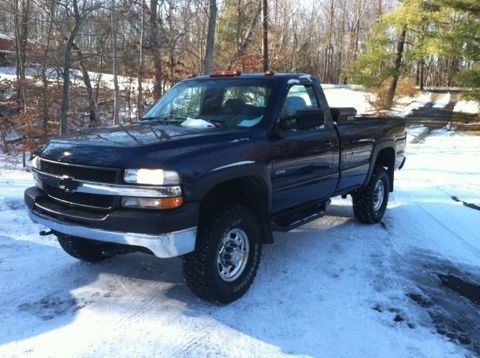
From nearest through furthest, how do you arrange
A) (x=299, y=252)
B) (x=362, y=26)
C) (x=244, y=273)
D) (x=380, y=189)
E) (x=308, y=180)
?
1. (x=244, y=273)
2. (x=308, y=180)
3. (x=299, y=252)
4. (x=380, y=189)
5. (x=362, y=26)

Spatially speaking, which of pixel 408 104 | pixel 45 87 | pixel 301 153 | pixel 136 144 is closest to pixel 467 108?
pixel 408 104

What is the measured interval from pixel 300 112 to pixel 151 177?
6.21 feet

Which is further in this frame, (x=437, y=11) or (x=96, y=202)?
(x=437, y=11)

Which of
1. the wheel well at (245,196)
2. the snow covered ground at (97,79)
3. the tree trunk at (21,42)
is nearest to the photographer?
the wheel well at (245,196)

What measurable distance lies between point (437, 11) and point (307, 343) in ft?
78.0

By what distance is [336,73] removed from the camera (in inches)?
2586

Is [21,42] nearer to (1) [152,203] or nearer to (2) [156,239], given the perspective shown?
(1) [152,203]

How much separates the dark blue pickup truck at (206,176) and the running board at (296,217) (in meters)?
0.01

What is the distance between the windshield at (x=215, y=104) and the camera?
473 centimetres

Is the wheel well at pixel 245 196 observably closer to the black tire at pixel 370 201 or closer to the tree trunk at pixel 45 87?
the black tire at pixel 370 201

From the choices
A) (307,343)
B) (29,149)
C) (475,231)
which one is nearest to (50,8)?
(29,149)

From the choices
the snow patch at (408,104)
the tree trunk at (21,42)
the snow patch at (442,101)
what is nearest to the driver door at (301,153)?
the tree trunk at (21,42)

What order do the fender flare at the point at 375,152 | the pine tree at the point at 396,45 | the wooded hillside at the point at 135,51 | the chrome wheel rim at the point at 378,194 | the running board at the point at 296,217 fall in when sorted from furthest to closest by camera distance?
the pine tree at the point at 396,45 → the wooded hillside at the point at 135,51 → the chrome wheel rim at the point at 378,194 → the fender flare at the point at 375,152 → the running board at the point at 296,217

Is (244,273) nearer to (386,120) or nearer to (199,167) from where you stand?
(199,167)
